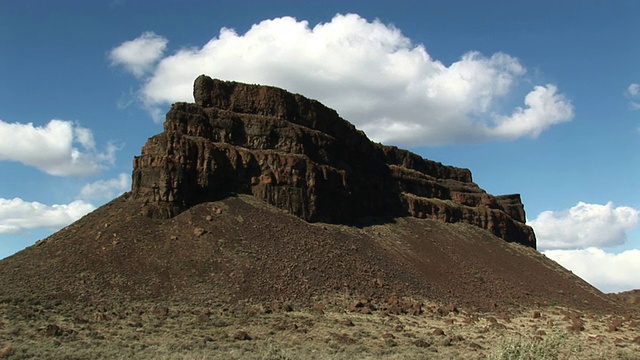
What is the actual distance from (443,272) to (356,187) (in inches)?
574

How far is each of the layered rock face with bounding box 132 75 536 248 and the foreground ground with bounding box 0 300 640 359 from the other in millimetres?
13465

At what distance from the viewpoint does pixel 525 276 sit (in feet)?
187

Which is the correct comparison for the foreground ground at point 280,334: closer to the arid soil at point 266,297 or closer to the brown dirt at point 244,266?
the arid soil at point 266,297

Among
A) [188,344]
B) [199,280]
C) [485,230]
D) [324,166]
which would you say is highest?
[324,166]

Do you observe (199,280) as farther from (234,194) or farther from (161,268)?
(234,194)

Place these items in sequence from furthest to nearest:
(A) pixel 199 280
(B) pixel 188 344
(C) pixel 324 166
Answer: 1. (C) pixel 324 166
2. (A) pixel 199 280
3. (B) pixel 188 344

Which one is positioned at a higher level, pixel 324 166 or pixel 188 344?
pixel 324 166

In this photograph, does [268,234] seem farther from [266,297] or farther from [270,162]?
[270,162]

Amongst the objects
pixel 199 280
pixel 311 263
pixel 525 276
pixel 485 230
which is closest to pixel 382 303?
pixel 311 263

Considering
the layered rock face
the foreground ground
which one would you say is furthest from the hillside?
the foreground ground

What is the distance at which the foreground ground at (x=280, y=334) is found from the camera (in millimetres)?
21312

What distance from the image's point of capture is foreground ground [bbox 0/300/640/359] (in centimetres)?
2131

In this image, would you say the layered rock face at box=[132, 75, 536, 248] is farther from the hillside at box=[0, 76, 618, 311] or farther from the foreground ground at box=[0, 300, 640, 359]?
the foreground ground at box=[0, 300, 640, 359]

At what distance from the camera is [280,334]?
26812 millimetres
